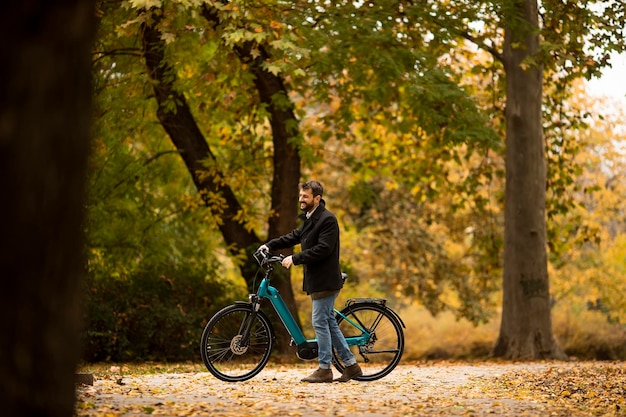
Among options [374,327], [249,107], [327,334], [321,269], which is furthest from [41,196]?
[249,107]

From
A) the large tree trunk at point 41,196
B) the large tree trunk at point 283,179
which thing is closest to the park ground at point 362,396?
the large tree trunk at point 41,196

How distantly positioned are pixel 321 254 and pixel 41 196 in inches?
244

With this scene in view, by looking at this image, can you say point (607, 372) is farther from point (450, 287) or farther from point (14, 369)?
point (450, 287)

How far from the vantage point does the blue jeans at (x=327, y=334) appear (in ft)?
32.2

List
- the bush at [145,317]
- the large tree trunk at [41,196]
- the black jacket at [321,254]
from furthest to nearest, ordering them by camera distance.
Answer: the bush at [145,317]
the black jacket at [321,254]
the large tree trunk at [41,196]

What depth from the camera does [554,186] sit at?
66.0 feet

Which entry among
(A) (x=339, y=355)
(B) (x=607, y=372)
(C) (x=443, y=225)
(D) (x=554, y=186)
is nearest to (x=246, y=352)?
(A) (x=339, y=355)

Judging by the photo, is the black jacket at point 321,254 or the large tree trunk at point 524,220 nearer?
the black jacket at point 321,254

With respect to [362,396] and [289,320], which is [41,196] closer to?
[362,396]

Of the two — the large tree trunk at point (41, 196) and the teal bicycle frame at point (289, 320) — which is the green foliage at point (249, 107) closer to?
the teal bicycle frame at point (289, 320)

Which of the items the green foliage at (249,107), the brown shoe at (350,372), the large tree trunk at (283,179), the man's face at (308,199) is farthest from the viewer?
Result: the large tree trunk at (283,179)

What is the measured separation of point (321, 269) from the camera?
31.9 ft

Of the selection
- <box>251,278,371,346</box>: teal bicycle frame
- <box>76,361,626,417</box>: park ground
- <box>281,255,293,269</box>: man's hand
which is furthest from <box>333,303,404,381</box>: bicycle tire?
<box>281,255,293,269</box>: man's hand

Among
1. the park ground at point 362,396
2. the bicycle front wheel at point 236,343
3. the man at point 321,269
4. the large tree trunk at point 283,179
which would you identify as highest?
the large tree trunk at point 283,179
